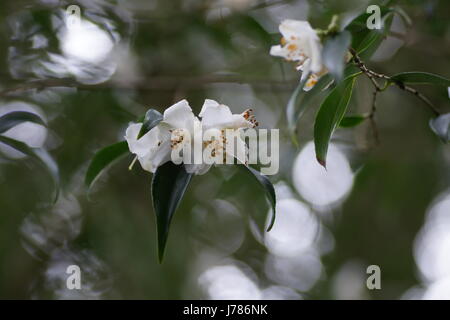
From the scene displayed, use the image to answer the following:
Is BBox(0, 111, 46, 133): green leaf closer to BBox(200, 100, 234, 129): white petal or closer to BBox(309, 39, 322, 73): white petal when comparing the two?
BBox(200, 100, 234, 129): white petal

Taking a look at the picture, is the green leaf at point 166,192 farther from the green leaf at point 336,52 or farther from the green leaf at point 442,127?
the green leaf at point 442,127

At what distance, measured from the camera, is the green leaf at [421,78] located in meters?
0.92

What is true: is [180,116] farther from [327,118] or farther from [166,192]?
[327,118]

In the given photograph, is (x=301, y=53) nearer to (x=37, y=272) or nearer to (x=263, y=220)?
(x=263, y=220)

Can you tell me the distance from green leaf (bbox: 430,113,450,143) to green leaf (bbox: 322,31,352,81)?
32 cm

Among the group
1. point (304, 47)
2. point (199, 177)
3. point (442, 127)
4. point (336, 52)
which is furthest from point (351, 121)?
point (199, 177)

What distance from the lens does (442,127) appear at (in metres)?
1.03

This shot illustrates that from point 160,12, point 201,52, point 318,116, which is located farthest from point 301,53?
point 201,52

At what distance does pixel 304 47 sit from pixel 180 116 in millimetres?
233

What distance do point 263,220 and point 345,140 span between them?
1.69 ft

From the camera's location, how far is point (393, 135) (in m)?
2.86

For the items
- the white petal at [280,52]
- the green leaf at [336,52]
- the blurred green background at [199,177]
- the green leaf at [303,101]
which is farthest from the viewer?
the blurred green background at [199,177]

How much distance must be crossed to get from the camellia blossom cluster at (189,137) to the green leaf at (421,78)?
0.28 metres

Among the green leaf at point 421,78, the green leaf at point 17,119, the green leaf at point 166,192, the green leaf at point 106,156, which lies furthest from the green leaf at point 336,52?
the green leaf at point 17,119
